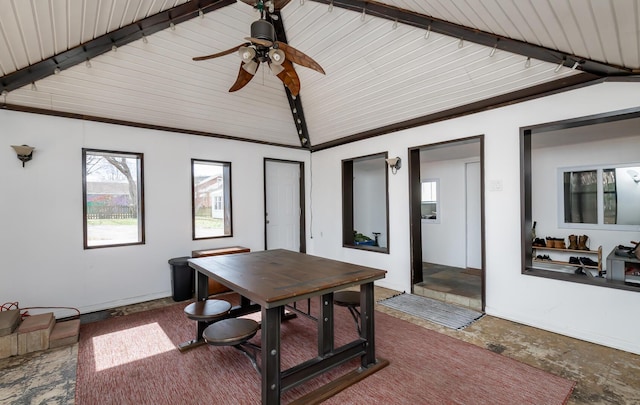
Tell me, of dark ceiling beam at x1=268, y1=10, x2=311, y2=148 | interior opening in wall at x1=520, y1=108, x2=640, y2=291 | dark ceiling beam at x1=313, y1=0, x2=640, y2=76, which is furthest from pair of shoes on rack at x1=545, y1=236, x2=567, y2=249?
dark ceiling beam at x1=268, y1=10, x2=311, y2=148

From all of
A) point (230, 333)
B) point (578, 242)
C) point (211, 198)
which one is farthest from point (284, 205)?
point (578, 242)

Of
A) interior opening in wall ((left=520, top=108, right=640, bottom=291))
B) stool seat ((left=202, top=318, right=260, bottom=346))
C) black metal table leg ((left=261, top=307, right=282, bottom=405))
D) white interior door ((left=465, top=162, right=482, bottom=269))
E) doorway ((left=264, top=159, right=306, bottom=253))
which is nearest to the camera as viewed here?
black metal table leg ((left=261, top=307, right=282, bottom=405))

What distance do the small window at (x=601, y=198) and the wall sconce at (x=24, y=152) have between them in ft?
25.0

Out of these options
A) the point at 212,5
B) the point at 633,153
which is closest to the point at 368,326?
the point at 212,5

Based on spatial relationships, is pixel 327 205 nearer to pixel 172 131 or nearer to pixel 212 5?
pixel 172 131

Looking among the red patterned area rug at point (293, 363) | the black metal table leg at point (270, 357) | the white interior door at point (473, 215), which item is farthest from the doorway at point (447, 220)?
the black metal table leg at point (270, 357)

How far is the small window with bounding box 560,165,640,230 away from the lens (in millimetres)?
4254

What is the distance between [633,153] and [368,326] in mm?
4845

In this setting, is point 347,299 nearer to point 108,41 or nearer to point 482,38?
point 482,38

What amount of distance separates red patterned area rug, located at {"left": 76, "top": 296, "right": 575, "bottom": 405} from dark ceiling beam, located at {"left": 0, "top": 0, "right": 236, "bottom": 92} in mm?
2912

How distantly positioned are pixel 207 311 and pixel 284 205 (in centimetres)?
364

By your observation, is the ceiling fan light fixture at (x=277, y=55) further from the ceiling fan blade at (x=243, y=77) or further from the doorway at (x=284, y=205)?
the doorway at (x=284, y=205)

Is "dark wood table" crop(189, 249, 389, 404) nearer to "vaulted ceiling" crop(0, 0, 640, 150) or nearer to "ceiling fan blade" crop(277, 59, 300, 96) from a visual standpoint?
"ceiling fan blade" crop(277, 59, 300, 96)

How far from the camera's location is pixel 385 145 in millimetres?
4895
